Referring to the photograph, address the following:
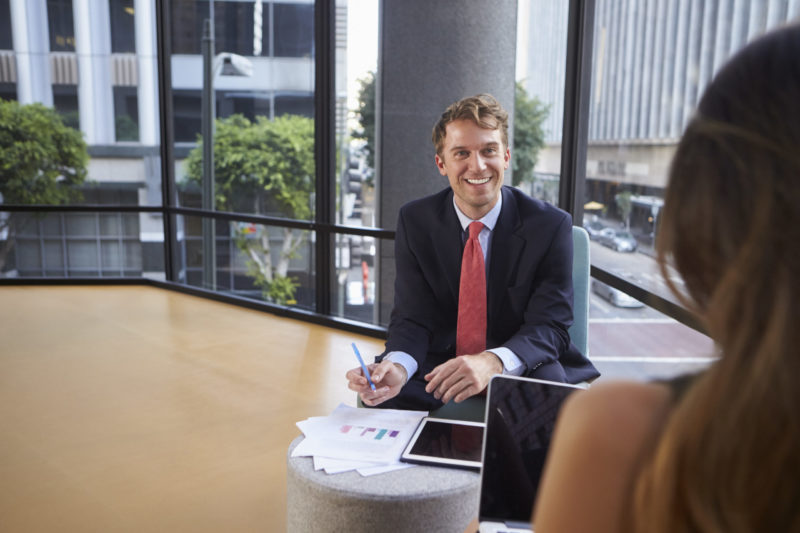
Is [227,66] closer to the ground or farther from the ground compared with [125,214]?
farther from the ground

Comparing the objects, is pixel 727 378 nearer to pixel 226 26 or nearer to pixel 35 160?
pixel 226 26

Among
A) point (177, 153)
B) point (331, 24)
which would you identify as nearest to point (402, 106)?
point (331, 24)

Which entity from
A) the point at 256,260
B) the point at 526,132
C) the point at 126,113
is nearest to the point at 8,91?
the point at 126,113

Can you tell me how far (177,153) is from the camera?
6105 millimetres

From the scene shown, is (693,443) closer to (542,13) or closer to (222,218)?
(542,13)

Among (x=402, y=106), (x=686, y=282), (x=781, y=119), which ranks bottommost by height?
(x=686, y=282)

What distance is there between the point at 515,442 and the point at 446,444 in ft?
1.48

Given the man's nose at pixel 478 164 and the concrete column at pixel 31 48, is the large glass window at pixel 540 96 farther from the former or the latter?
the concrete column at pixel 31 48

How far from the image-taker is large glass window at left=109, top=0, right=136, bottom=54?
613 cm

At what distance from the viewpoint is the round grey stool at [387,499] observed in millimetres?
1525

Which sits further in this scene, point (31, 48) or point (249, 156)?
point (31, 48)

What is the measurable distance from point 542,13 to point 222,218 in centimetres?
321

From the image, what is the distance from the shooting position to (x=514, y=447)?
1.28 metres

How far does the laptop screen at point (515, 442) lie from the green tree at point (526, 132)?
2.74 meters
